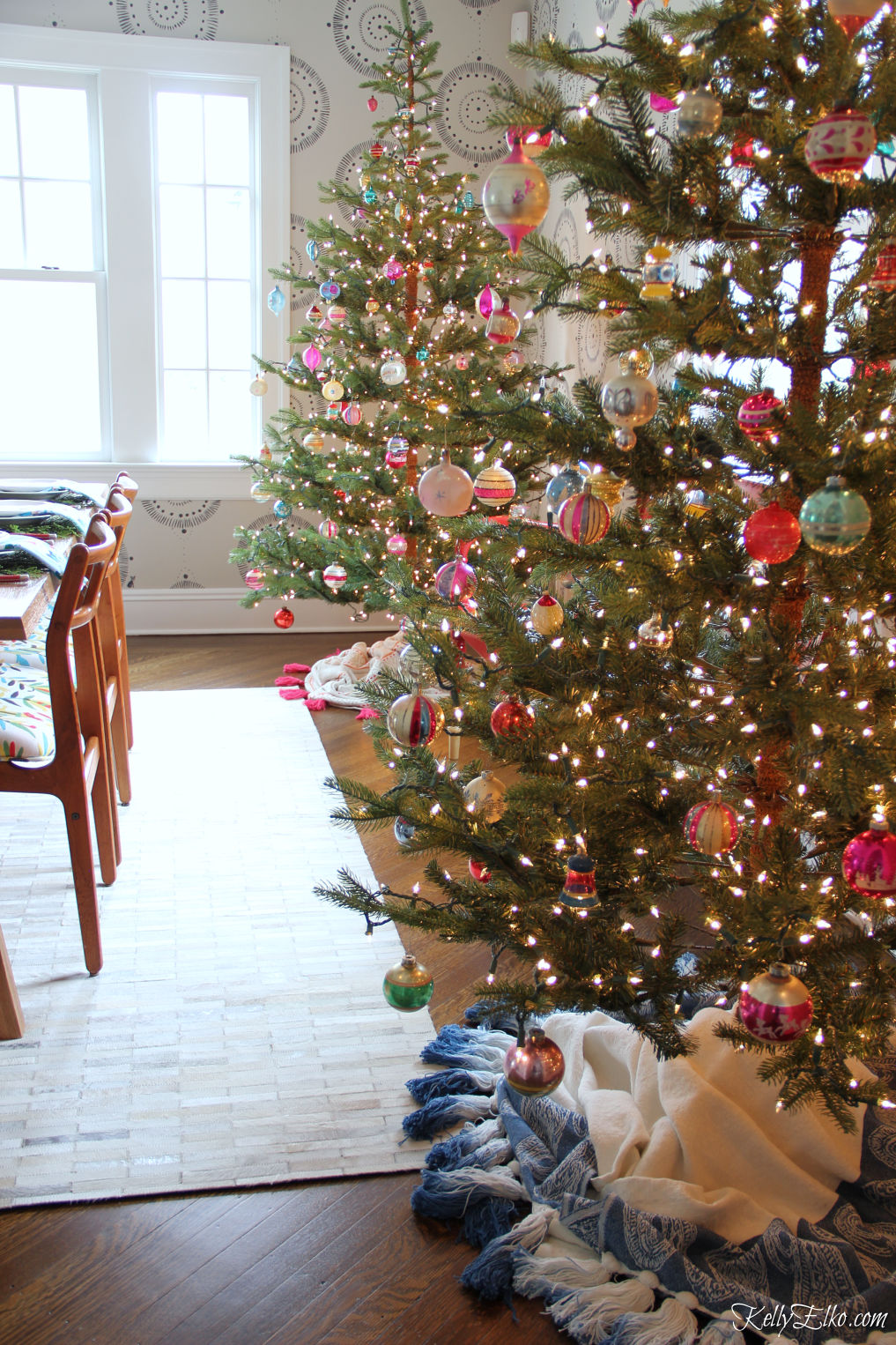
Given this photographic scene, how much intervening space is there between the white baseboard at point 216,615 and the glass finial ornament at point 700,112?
11.7ft

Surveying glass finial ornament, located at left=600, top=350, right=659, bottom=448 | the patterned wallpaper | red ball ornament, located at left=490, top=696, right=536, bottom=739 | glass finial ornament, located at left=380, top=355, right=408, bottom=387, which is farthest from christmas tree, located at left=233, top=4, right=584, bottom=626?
glass finial ornament, located at left=600, top=350, right=659, bottom=448

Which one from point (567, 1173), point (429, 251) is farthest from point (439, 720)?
point (429, 251)

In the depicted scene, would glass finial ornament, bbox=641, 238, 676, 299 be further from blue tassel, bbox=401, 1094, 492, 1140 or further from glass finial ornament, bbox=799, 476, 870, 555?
blue tassel, bbox=401, 1094, 492, 1140

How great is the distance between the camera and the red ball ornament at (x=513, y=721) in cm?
141

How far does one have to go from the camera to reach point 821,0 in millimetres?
1125

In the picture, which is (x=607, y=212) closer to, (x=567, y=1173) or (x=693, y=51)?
(x=693, y=51)

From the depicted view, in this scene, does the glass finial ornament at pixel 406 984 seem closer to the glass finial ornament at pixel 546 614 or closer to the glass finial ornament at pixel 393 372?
the glass finial ornament at pixel 546 614

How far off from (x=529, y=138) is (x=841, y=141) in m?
0.46

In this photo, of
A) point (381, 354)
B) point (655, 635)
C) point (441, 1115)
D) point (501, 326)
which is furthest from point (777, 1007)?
point (381, 354)

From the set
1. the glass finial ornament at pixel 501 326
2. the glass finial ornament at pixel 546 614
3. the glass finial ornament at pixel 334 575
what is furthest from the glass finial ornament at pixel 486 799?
the glass finial ornament at pixel 334 575

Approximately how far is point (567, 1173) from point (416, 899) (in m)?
0.44

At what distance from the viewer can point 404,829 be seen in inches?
61.6

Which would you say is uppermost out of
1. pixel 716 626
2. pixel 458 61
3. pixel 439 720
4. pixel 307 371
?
pixel 458 61

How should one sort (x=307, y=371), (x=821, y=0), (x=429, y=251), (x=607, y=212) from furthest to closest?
(x=307, y=371) → (x=429, y=251) → (x=607, y=212) → (x=821, y=0)
